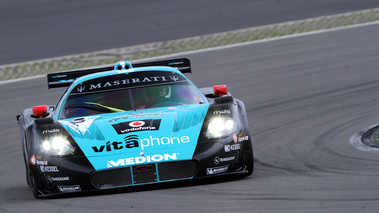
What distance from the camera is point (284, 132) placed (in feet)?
31.3

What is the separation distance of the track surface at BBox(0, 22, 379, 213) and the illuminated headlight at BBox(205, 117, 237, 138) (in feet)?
1.32

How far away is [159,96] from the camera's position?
7.68m

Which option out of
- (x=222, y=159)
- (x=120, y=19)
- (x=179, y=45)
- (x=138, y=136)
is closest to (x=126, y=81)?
(x=138, y=136)

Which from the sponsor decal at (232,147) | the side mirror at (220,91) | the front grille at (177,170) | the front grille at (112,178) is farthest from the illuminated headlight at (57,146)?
the side mirror at (220,91)

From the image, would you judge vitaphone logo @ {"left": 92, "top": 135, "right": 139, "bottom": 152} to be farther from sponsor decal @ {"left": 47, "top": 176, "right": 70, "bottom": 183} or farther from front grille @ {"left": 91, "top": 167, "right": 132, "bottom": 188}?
sponsor decal @ {"left": 47, "top": 176, "right": 70, "bottom": 183}

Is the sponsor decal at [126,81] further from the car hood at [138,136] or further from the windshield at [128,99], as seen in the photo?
the car hood at [138,136]

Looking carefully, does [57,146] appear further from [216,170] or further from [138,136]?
[216,170]

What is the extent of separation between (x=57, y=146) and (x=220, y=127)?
138 centimetres

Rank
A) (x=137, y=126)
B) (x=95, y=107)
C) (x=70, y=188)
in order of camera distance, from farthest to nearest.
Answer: (x=95, y=107) → (x=137, y=126) → (x=70, y=188)

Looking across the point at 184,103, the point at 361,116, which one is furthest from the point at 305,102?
the point at 184,103

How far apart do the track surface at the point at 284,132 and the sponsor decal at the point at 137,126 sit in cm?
49

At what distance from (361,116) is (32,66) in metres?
7.17

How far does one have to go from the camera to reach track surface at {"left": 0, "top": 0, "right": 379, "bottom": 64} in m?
16.5

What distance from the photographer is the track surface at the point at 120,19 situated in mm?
16469
